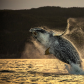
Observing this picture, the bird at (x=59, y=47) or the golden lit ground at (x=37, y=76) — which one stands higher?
the bird at (x=59, y=47)

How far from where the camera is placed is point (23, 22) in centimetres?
2395

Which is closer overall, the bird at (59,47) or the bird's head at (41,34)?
the bird at (59,47)

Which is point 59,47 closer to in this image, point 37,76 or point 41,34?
point 41,34

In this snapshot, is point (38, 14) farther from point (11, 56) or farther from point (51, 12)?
point (11, 56)

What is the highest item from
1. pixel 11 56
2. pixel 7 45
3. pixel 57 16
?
pixel 57 16

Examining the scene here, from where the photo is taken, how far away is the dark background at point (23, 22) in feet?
65.7

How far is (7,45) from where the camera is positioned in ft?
72.7

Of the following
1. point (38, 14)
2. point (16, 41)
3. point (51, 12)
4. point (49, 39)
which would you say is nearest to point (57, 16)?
point (51, 12)

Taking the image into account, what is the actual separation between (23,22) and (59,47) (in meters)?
20.0

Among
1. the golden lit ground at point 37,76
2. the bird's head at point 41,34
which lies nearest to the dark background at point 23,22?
the golden lit ground at point 37,76

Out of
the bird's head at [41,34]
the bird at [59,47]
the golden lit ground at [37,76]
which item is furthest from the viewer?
the bird's head at [41,34]

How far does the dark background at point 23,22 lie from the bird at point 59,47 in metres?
14.9

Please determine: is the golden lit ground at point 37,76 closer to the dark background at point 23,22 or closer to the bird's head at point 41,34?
the bird's head at point 41,34

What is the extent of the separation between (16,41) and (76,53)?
19.5 metres
